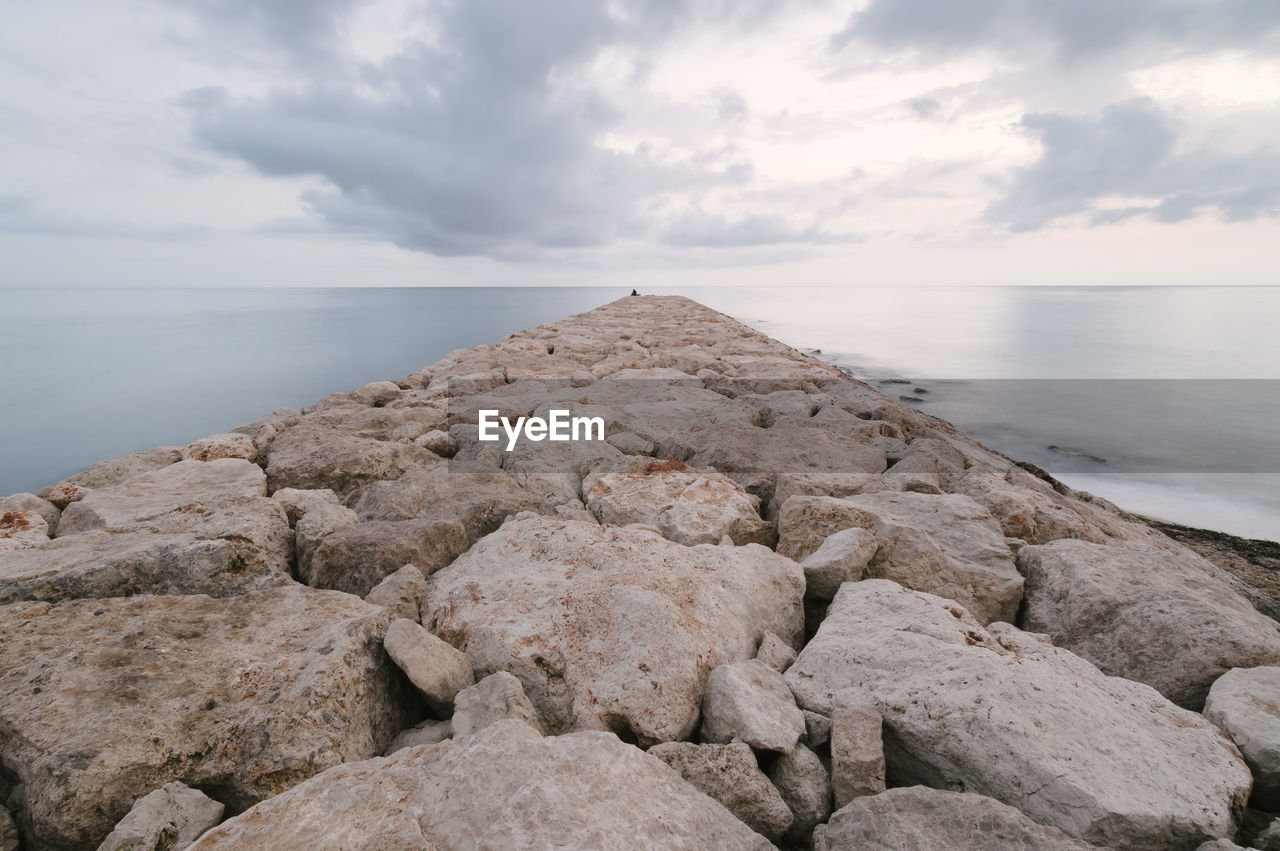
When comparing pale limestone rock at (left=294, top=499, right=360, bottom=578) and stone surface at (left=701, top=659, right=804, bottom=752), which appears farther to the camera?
pale limestone rock at (left=294, top=499, right=360, bottom=578)

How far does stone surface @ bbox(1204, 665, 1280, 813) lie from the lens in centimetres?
168

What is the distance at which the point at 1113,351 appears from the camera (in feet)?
66.4

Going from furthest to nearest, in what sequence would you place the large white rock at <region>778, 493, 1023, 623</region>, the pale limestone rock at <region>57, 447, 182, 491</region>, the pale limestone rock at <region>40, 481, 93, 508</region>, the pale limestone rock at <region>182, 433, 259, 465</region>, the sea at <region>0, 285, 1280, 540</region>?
the sea at <region>0, 285, 1280, 540</region>, the pale limestone rock at <region>182, 433, 259, 465</region>, the pale limestone rock at <region>57, 447, 182, 491</region>, the pale limestone rock at <region>40, 481, 93, 508</region>, the large white rock at <region>778, 493, 1023, 623</region>

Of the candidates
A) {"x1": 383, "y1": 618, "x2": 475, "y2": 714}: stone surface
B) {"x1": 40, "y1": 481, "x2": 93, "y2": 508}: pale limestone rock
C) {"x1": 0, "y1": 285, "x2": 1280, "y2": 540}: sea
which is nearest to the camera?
{"x1": 383, "y1": 618, "x2": 475, "y2": 714}: stone surface

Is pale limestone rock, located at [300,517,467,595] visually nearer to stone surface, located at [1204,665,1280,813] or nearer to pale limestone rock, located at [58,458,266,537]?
pale limestone rock, located at [58,458,266,537]

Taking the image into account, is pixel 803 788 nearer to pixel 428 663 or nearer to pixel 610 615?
pixel 610 615

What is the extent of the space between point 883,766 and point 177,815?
1.67 metres

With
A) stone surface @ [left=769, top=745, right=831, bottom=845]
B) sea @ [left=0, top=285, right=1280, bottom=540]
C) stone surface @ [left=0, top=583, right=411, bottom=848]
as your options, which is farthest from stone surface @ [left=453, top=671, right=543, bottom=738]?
sea @ [left=0, top=285, right=1280, bottom=540]

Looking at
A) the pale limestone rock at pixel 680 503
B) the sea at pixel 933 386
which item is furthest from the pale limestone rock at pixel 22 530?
the sea at pixel 933 386

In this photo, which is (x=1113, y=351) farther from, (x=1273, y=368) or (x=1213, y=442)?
(x=1213, y=442)

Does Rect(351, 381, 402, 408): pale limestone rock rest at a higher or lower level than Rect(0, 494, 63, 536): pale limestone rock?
higher

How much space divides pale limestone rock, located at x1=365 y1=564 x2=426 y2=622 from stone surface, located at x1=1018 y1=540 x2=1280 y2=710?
240 cm

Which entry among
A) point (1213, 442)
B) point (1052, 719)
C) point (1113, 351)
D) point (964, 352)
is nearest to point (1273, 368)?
point (1113, 351)

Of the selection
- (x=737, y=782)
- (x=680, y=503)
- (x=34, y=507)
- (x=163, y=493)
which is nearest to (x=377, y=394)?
(x=163, y=493)
